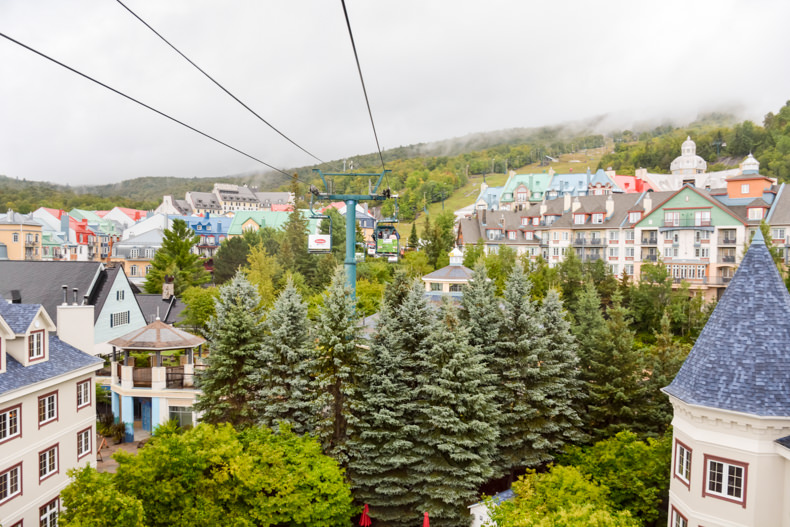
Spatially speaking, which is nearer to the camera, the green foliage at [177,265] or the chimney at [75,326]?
the chimney at [75,326]

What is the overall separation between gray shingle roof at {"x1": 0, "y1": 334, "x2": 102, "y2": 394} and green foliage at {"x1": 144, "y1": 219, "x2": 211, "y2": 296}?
36397 millimetres

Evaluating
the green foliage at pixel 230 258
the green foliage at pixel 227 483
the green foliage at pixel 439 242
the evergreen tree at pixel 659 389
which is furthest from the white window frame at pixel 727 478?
the green foliage at pixel 230 258

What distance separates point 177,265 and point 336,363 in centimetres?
4652

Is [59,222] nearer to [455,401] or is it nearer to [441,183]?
[441,183]

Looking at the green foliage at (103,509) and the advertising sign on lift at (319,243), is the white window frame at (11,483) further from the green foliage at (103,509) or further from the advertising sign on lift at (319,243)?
the advertising sign on lift at (319,243)

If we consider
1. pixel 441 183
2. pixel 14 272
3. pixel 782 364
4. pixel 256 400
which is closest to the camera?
pixel 782 364

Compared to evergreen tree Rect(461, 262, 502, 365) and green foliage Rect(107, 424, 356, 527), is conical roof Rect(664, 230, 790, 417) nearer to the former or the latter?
evergreen tree Rect(461, 262, 502, 365)

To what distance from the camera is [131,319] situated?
1850 inches

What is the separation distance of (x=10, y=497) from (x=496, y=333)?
885 inches

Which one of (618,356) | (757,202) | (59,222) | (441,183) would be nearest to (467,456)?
(618,356)

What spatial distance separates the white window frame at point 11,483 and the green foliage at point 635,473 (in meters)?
22.9

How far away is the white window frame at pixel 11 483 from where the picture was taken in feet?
64.2

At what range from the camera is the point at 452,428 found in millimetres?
24281

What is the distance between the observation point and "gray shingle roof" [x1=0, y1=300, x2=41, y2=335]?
835 inches
